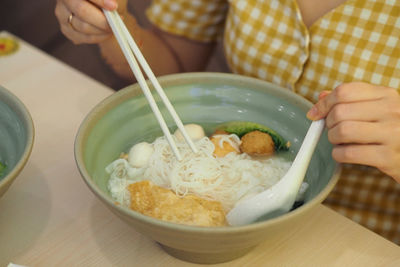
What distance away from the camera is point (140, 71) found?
890mm

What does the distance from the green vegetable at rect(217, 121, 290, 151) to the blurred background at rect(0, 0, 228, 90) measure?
1.83 metres

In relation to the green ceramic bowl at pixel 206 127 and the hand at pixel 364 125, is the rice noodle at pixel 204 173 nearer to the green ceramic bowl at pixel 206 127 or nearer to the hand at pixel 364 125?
the green ceramic bowl at pixel 206 127

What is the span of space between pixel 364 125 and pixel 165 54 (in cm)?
91

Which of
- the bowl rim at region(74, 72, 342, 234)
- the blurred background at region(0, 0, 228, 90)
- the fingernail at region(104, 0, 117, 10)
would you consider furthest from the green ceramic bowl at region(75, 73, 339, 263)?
the blurred background at region(0, 0, 228, 90)

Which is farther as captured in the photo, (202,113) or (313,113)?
(202,113)

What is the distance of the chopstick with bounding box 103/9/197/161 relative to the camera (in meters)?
0.88

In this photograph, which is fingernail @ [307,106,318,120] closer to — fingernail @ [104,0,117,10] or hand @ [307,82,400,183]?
hand @ [307,82,400,183]

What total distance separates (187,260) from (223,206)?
12 cm

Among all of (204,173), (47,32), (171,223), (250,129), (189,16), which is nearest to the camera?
(171,223)

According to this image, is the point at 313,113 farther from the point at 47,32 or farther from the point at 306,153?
the point at 47,32

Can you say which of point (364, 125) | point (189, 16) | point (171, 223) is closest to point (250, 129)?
point (364, 125)

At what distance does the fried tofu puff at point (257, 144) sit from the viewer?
93 cm

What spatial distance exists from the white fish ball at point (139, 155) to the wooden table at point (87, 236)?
0.37 ft

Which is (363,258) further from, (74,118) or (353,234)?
(74,118)
